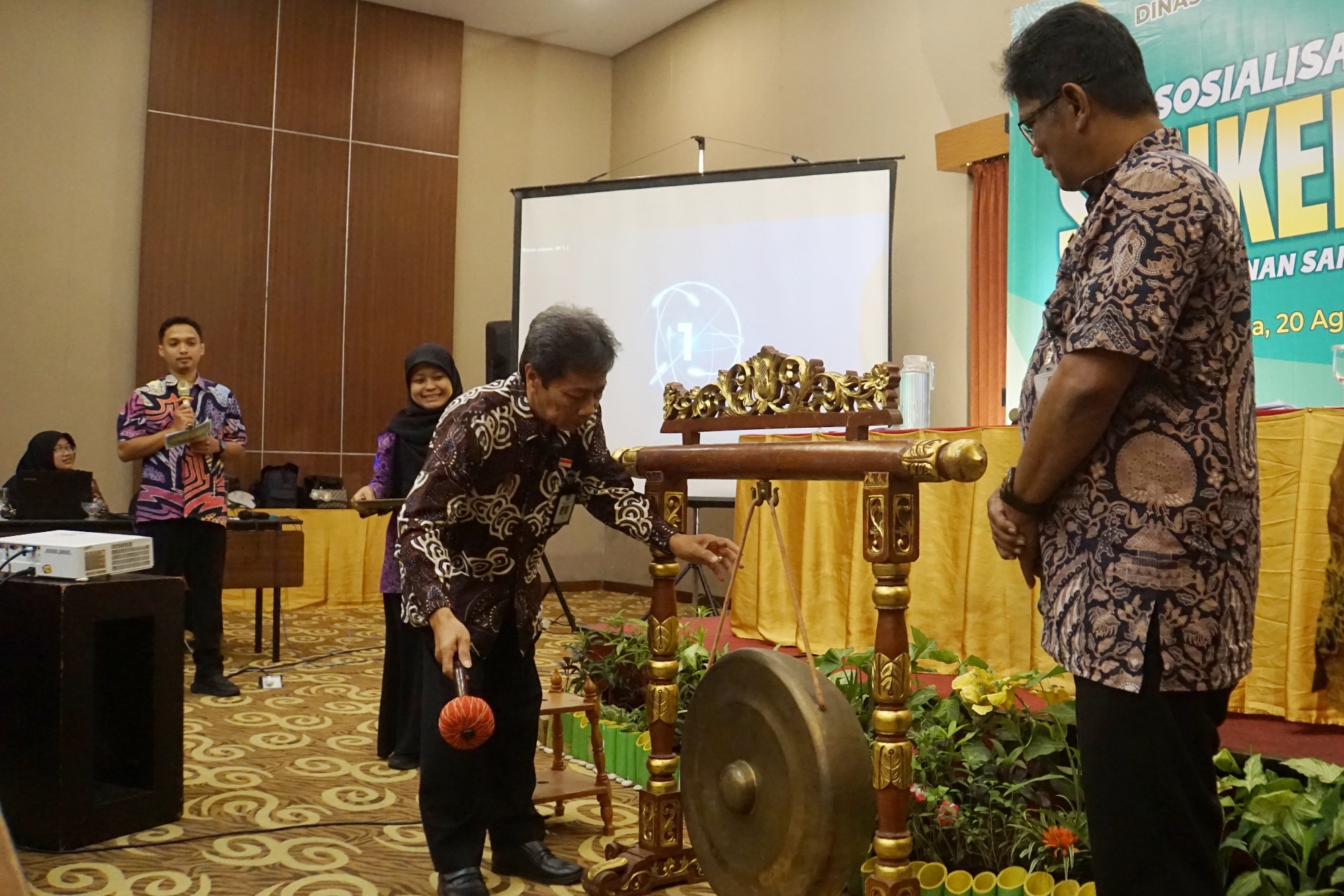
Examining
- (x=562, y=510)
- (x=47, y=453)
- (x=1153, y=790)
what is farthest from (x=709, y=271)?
(x=1153, y=790)

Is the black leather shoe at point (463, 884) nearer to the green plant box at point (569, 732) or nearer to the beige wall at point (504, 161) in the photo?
the green plant box at point (569, 732)

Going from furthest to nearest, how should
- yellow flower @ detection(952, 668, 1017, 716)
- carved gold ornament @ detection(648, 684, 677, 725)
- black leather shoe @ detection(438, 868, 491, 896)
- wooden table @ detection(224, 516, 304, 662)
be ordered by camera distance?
wooden table @ detection(224, 516, 304, 662)
yellow flower @ detection(952, 668, 1017, 716)
carved gold ornament @ detection(648, 684, 677, 725)
black leather shoe @ detection(438, 868, 491, 896)

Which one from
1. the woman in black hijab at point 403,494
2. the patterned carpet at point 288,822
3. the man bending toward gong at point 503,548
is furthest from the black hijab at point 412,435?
the man bending toward gong at point 503,548

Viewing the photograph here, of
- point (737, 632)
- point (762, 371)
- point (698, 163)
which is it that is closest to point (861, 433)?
point (762, 371)

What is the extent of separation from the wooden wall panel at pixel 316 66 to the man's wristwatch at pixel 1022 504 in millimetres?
6957

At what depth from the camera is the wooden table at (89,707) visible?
8.40 ft

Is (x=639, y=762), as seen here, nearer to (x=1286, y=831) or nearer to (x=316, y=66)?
(x=1286, y=831)

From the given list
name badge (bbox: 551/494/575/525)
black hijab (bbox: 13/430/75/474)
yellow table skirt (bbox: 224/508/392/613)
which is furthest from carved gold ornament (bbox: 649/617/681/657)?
black hijab (bbox: 13/430/75/474)

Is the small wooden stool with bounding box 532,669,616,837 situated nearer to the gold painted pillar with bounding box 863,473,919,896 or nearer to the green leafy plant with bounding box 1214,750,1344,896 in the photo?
the gold painted pillar with bounding box 863,473,919,896

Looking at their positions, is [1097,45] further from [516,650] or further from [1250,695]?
[1250,695]

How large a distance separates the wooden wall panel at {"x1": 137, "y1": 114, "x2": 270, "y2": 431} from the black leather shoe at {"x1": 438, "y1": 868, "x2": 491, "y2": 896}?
548 centimetres

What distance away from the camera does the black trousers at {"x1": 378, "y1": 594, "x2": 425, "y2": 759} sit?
128 inches

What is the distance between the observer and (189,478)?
13.5ft

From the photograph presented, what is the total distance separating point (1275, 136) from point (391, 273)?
5.49 meters
